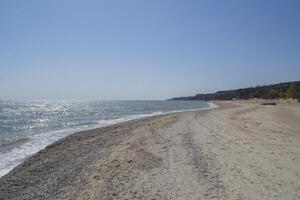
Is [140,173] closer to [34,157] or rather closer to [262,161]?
[262,161]

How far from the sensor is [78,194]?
26.6ft

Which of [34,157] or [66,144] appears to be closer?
[34,157]

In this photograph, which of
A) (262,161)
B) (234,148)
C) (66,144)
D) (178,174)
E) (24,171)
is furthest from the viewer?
(66,144)

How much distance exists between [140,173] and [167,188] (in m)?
1.75

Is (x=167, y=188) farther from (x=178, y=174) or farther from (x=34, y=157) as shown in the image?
(x=34, y=157)

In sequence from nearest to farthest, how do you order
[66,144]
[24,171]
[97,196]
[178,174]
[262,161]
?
[97,196]
[178,174]
[262,161]
[24,171]
[66,144]

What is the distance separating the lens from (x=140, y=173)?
9430 millimetres

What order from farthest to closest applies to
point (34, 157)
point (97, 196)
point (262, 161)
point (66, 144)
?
1. point (66, 144)
2. point (34, 157)
3. point (262, 161)
4. point (97, 196)

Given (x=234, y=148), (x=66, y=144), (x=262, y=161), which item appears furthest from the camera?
(x=66, y=144)

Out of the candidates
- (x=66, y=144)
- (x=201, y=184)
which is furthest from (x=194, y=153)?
(x=66, y=144)

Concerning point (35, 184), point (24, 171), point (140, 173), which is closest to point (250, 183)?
point (140, 173)

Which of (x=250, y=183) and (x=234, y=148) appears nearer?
(x=250, y=183)

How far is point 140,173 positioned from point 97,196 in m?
1.98

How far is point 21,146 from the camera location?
18.0 metres
